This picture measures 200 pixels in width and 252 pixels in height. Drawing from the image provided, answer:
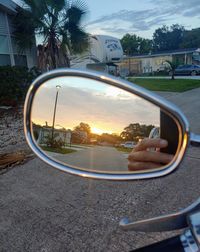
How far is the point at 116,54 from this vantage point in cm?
2256

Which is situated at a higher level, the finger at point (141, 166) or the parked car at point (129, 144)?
the parked car at point (129, 144)

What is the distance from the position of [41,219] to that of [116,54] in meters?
21.2

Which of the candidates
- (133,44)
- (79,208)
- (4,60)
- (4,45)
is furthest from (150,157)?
(133,44)

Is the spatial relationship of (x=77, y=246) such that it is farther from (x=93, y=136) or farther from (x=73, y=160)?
(x=93, y=136)

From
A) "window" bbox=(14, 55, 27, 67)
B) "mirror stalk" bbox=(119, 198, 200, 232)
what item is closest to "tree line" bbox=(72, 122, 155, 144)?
"mirror stalk" bbox=(119, 198, 200, 232)

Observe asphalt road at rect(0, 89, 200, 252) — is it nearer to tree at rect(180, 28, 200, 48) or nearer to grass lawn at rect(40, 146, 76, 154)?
grass lawn at rect(40, 146, 76, 154)

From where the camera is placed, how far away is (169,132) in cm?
73

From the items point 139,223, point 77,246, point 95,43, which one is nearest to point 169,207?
point 77,246

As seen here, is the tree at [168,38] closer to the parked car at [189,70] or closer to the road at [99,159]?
the parked car at [189,70]

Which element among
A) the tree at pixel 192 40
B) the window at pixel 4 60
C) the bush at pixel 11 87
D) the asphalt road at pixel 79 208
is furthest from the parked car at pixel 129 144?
the tree at pixel 192 40

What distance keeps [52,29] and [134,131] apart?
1312 cm

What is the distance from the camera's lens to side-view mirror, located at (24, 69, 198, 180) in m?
0.73

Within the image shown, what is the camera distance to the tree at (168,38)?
244 ft

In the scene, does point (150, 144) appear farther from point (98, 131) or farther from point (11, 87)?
point (11, 87)
